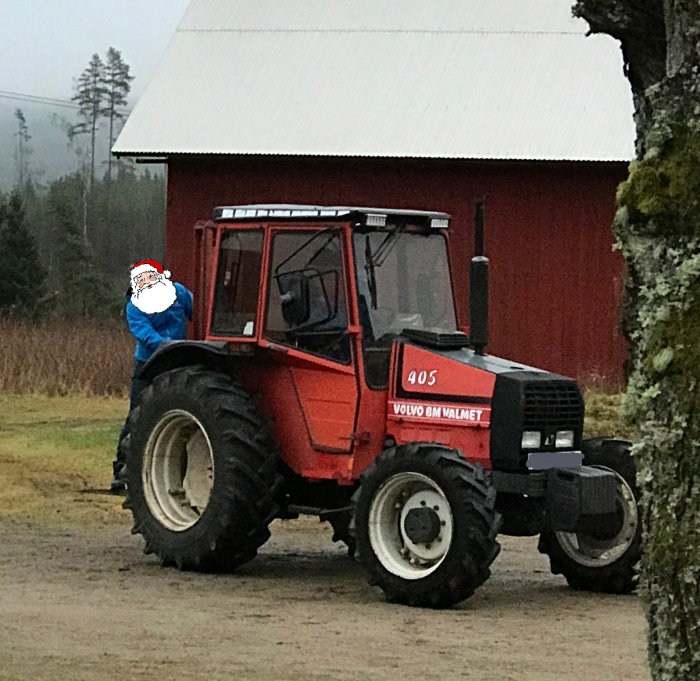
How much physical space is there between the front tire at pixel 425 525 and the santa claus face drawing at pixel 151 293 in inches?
141

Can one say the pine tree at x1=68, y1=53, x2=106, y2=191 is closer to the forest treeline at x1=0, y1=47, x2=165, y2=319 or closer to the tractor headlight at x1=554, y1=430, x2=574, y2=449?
the forest treeline at x1=0, y1=47, x2=165, y2=319

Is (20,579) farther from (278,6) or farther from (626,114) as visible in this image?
(278,6)

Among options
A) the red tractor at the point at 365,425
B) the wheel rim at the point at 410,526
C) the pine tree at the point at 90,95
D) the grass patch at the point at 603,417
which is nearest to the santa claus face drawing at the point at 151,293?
the red tractor at the point at 365,425

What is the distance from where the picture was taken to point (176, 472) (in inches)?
458

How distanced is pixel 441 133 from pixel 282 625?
1538 cm

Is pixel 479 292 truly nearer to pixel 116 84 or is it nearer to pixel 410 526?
pixel 410 526

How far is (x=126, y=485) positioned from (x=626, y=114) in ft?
45.4

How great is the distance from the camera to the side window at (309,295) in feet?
35.5

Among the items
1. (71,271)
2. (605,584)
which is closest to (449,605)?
(605,584)

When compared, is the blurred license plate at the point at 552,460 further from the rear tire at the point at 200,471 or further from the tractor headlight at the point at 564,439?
the rear tire at the point at 200,471

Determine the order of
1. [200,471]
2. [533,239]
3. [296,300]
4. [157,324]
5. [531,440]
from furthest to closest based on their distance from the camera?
[533,239] → [157,324] → [200,471] → [296,300] → [531,440]

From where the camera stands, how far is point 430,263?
37.0ft

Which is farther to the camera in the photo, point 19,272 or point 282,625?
point 19,272

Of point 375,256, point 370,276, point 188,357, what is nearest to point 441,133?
point 188,357
